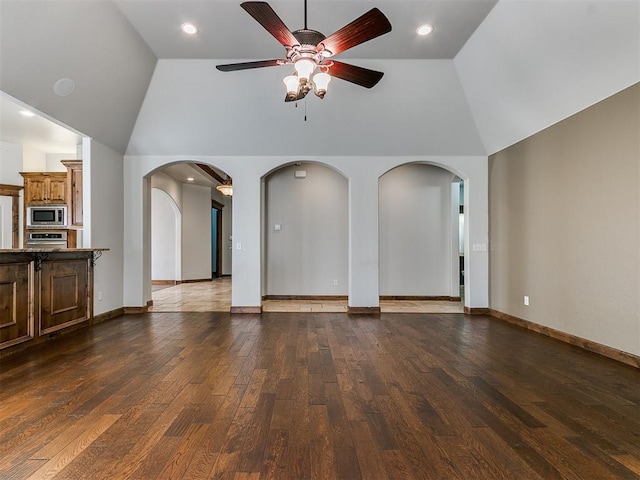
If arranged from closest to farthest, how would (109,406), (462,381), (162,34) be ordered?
(109,406)
(462,381)
(162,34)

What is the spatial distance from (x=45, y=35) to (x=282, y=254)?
16.6 feet

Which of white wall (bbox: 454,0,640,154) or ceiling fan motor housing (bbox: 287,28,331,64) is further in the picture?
white wall (bbox: 454,0,640,154)

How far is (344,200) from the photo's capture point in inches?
292

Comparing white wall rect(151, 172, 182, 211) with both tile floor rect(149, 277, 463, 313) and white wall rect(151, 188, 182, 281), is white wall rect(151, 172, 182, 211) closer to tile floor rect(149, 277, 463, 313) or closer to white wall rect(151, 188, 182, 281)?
white wall rect(151, 188, 182, 281)

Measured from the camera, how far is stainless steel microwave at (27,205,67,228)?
6.74 metres

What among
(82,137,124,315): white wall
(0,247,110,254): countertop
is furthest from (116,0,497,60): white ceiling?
(0,247,110,254): countertop

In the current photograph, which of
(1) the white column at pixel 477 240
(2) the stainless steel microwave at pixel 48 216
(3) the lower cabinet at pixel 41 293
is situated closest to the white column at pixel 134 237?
(3) the lower cabinet at pixel 41 293

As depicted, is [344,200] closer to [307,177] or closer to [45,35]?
[307,177]

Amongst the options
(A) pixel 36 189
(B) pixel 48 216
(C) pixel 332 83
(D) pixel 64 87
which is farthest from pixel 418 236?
(A) pixel 36 189

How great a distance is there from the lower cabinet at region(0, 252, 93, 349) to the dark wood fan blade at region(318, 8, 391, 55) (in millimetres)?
3801

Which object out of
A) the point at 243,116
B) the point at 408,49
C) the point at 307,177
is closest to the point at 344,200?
the point at 307,177

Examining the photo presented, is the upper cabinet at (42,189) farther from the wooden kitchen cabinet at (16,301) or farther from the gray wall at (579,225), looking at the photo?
the gray wall at (579,225)

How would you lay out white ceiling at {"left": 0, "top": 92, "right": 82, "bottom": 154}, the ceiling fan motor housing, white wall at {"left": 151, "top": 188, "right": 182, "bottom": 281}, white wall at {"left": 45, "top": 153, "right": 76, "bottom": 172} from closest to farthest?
the ceiling fan motor housing
white ceiling at {"left": 0, "top": 92, "right": 82, "bottom": 154}
white wall at {"left": 45, "top": 153, "right": 76, "bottom": 172}
white wall at {"left": 151, "top": 188, "right": 182, "bottom": 281}

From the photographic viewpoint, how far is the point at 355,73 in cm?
326
